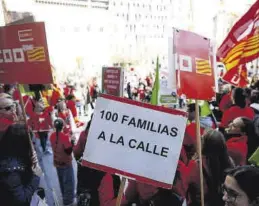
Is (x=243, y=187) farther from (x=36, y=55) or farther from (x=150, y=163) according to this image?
(x=36, y=55)

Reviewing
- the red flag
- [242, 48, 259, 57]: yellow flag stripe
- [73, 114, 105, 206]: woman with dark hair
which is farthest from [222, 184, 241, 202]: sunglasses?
[242, 48, 259, 57]: yellow flag stripe

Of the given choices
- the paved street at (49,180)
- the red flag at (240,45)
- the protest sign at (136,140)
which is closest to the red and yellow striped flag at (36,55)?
the protest sign at (136,140)

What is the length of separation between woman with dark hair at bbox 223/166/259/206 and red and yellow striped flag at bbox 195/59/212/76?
1557mm

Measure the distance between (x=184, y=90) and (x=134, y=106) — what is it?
0.95 meters

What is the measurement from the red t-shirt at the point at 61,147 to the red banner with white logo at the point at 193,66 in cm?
245

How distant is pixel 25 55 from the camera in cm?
412

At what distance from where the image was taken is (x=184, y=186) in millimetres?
3275

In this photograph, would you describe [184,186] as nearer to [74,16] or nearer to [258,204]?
[258,204]

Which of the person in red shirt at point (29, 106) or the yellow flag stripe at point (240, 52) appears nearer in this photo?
the yellow flag stripe at point (240, 52)

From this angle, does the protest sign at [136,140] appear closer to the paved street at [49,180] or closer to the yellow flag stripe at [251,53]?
the paved street at [49,180]

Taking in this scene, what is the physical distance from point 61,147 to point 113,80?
3.95 ft

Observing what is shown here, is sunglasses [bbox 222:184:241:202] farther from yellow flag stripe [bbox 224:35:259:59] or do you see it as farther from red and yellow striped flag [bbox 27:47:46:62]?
yellow flag stripe [bbox 224:35:259:59]

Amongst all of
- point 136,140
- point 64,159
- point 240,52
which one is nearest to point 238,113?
point 240,52

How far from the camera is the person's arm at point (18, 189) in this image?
320cm
